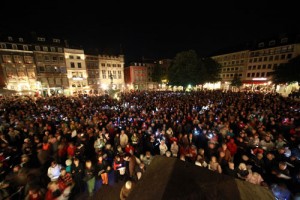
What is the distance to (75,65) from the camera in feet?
134

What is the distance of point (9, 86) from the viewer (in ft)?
108

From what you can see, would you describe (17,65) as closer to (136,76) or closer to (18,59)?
(18,59)

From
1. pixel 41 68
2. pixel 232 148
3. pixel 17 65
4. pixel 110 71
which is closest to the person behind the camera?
pixel 232 148

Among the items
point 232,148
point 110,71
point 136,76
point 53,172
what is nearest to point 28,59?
point 110,71

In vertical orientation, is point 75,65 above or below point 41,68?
above

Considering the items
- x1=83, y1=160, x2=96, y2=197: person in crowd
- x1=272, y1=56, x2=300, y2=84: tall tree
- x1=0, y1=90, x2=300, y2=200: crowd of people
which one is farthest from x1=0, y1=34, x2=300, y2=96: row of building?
x1=83, y1=160, x2=96, y2=197: person in crowd

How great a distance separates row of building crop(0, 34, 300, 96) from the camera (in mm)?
33531

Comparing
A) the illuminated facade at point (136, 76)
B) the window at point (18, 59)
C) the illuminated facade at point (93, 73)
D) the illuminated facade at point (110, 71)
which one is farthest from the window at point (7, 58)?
the illuminated facade at point (136, 76)

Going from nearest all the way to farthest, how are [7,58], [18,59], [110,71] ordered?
[7,58], [18,59], [110,71]

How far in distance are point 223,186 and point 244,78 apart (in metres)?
53.9

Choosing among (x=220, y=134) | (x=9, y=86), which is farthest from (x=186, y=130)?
(x=9, y=86)

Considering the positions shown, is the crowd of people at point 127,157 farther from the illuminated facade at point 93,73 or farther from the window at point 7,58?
the illuminated facade at point 93,73

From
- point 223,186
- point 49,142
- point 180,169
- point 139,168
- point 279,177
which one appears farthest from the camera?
point 49,142

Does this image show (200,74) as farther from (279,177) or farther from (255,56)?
(279,177)
